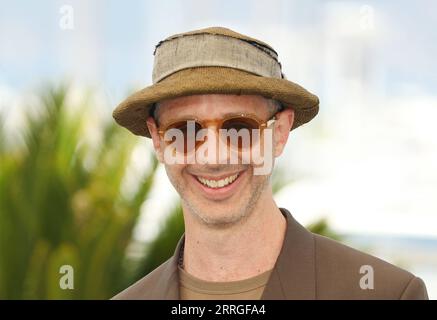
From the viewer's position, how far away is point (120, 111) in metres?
3.36

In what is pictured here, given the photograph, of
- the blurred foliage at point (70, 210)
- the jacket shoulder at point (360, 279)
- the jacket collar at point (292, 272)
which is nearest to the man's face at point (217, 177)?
the jacket collar at point (292, 272)

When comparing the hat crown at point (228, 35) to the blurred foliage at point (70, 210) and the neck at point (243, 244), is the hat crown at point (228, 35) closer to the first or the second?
the neck at point (243, 244)

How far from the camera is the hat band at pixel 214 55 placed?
3137mm

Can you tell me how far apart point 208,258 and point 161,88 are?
0.82 m

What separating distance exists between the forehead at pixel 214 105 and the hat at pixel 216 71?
0.07 meters

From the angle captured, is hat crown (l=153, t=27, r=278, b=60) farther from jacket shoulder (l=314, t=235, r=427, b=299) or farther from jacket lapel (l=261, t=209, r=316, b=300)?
jacket shoulder (l=314, t=235, r=427, b=299)

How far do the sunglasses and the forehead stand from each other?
0.03 meters

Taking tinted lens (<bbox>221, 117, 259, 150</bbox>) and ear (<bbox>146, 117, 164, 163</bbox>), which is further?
ear (<bbox>146, 117, 164, 163</bbox>)

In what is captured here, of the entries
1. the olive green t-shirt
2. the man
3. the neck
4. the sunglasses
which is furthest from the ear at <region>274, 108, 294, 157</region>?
the olive green t-shirt

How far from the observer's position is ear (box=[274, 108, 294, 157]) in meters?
3.30

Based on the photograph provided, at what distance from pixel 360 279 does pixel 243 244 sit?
0.55 m

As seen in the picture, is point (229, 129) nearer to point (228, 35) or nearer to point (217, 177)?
point (217, 177)

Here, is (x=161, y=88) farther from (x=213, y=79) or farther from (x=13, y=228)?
(x=13, y=228)
